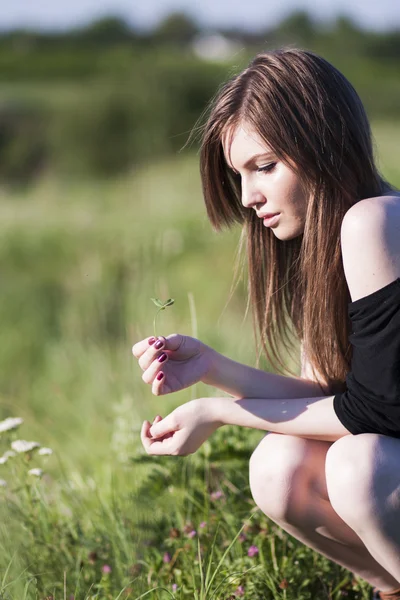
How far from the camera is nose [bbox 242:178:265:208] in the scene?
1.73 metres

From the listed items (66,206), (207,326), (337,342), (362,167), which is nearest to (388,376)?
(337,342)

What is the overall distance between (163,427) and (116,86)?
2325 cm

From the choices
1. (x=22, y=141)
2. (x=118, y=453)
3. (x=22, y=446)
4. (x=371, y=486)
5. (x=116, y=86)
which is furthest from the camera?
(x=116, y=86)

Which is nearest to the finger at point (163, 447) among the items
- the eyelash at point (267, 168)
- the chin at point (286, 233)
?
the chin at point (286, 233)

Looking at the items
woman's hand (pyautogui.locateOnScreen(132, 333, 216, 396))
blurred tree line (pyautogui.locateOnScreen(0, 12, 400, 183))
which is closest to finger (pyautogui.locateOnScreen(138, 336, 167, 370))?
woman's hand (pyautogui.locateOnScreen(132, 333, 216, 396))

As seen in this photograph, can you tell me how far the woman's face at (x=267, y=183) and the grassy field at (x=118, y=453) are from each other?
0.37 meters

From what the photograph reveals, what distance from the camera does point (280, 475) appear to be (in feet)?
5.41

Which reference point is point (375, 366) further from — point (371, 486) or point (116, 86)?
point (116, 86)

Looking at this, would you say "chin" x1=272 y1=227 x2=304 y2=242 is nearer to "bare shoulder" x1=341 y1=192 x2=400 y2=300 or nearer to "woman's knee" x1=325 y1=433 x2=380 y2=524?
"bare shoulder" x1=341 y1=192 x2=400 y2=300

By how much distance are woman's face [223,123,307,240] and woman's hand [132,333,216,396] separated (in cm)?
30

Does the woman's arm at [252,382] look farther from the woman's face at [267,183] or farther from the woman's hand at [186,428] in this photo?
Result: the woman's face at [267,183]


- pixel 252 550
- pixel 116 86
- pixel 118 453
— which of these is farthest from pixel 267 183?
pixel 116 86

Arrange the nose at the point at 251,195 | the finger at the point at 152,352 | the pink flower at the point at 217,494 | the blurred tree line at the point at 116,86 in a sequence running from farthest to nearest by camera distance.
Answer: the blurred tree line at the point at 116,86 → the pink flower at the point at 217,494 → the nose at the point at 251,195 → the finger at the point at 152,352

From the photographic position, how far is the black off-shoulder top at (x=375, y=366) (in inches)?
59.6
